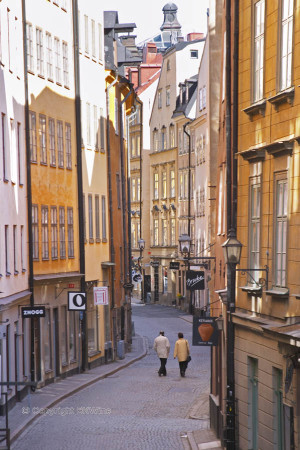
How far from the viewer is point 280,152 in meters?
16.4

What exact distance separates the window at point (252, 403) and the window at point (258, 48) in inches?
178

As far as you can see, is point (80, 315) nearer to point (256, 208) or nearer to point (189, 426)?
point (189, 426)

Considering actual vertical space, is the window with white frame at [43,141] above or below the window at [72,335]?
above

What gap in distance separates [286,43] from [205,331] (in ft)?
26.2

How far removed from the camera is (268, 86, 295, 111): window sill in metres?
15.8

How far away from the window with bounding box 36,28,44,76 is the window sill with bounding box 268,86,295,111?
1866cm

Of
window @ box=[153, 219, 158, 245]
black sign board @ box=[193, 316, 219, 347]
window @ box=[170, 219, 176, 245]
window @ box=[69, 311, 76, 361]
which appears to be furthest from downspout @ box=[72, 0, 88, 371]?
window @ box=[153, 219, 158, 245]

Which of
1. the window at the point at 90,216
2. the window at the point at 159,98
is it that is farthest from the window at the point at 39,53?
the window at the point at 159,98

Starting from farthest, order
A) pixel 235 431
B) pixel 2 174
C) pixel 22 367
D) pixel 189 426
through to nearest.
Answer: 1. pixel 22 367
2. pixel 2 174
3. pixel 189 426
4. pixel 235 431

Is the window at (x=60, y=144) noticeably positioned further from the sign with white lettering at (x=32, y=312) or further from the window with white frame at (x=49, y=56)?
the sign with white lettering at (x=32, y=312)

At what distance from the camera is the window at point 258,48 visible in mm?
17750

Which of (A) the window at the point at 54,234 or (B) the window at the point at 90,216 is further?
(B) the window at the point at 90,216

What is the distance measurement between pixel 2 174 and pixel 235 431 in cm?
1158

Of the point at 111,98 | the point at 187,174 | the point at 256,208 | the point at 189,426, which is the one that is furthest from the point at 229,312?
the point at 187,174
